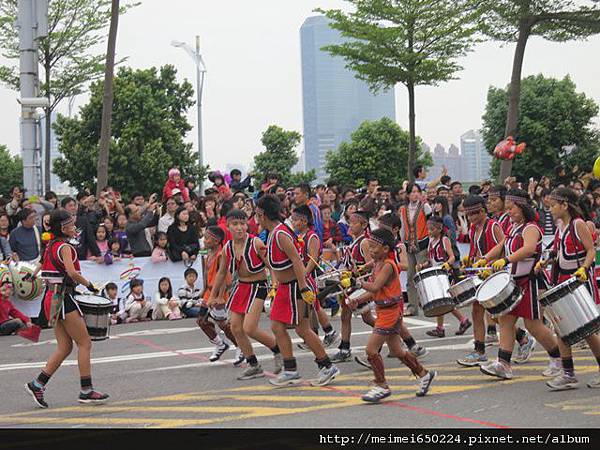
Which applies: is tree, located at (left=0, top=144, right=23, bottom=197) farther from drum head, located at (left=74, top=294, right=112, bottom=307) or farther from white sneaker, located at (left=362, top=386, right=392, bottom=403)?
white sneaker, located at (left=362, top=386, right=392, bottom=403)

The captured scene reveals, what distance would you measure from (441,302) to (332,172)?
3876cm

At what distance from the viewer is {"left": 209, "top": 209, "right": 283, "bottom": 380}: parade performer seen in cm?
984

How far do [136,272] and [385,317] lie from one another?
28.2 ft

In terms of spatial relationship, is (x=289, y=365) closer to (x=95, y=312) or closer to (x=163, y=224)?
(x=95, y=312)

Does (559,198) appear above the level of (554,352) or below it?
above

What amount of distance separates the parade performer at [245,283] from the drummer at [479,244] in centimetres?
225

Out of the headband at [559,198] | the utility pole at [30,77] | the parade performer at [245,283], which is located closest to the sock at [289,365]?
the parade performer at [245,283]

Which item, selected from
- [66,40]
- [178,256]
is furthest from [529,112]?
[178,256]

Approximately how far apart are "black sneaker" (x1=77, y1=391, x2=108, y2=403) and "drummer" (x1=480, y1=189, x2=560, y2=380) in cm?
378

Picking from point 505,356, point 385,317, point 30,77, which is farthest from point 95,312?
point 30,77

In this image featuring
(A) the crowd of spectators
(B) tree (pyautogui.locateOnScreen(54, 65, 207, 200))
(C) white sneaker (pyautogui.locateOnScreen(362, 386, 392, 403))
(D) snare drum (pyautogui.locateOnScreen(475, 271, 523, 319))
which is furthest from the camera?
(B) tree (pyautogui.locateOnScreen(54, 65, 207, 200))

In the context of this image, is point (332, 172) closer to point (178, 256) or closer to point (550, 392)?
point (178, 256)

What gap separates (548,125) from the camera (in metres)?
44.9

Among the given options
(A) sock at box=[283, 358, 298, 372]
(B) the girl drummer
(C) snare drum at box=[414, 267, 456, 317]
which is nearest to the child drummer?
(C) snare drum at box=[414, 267, 456, 317]
